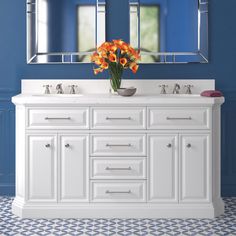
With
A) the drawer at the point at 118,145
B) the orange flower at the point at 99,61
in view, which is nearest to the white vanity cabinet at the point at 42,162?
the drawer at the point at 118,145

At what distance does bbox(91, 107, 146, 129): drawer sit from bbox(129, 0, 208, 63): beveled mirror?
66 cm

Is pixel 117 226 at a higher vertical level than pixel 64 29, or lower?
lower

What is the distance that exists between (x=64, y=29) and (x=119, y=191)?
1.37 metres

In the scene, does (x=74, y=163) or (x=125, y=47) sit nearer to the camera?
(x=74, y=163)

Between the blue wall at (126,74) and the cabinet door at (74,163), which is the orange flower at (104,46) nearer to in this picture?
the blue wall at (126,74)

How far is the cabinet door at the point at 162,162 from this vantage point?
4141 mm

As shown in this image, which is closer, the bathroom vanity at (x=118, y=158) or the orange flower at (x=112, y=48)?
the bathroom vanity at (x=118, y=158)

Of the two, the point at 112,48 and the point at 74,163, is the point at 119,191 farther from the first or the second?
the point at 112,48

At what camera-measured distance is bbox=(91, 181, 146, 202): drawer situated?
13.6ft

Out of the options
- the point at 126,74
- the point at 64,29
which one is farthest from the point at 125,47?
the point at 64,29

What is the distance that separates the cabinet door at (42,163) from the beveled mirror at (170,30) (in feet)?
3.48

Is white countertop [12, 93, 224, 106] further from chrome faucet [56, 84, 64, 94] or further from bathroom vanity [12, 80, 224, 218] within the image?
chrome faucet [56, 84, 64, 94]

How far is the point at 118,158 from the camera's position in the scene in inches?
163

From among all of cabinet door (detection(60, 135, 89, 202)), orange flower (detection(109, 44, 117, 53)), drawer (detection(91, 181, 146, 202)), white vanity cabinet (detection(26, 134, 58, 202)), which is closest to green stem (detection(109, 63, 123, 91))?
orange flower (detection(109, 44, 117, 53))
